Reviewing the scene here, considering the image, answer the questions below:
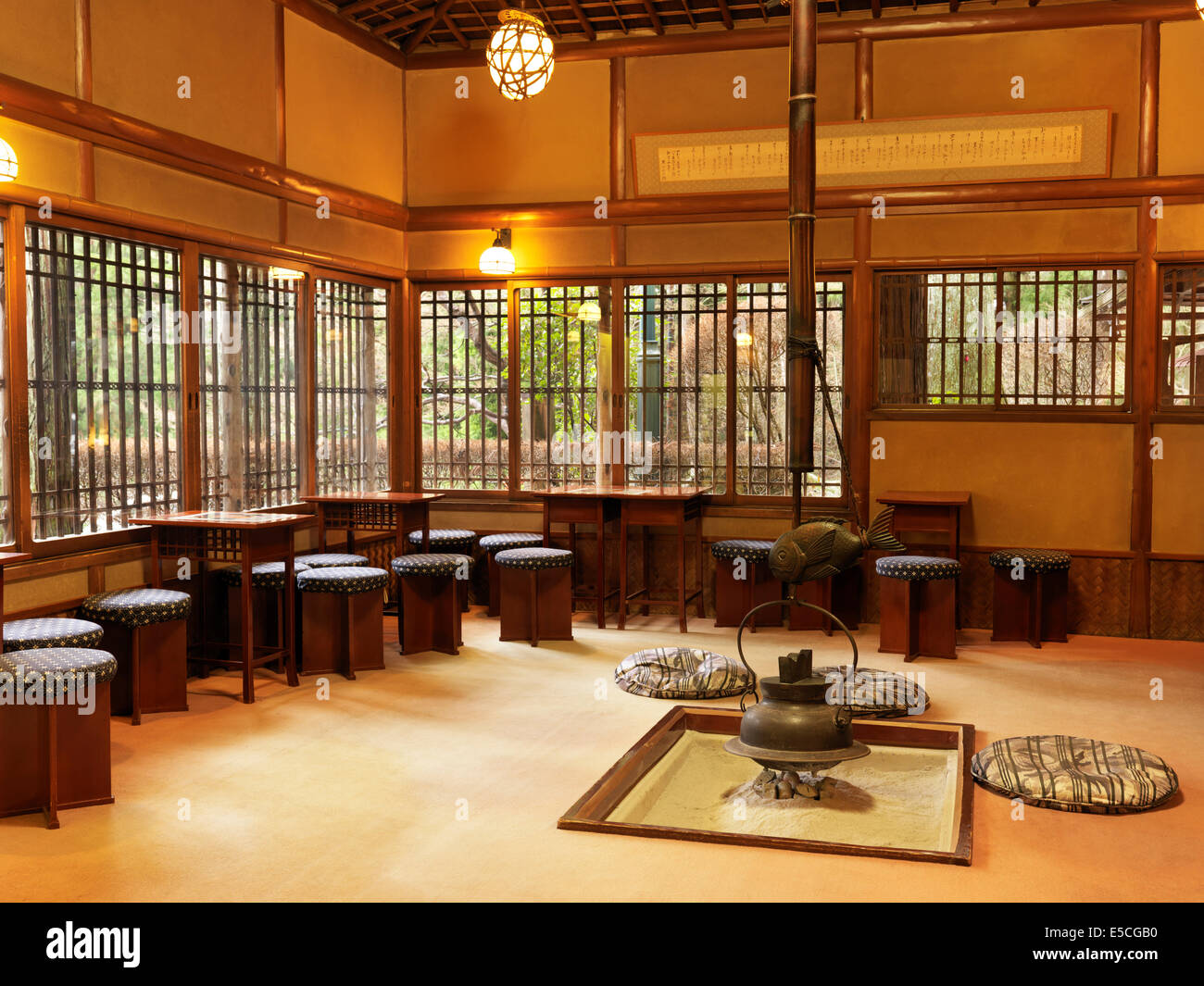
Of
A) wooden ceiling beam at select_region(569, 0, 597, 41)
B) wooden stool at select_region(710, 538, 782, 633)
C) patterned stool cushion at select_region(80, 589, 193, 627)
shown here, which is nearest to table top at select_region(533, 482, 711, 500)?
wooden stool at select_region(710, 538, 782, 633)

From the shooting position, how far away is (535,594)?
260 inches

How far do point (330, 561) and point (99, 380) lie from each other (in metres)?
1.50

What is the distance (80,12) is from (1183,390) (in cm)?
624

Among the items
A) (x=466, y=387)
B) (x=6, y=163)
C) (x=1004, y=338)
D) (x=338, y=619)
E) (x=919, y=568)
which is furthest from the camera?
(x=466, y=387)

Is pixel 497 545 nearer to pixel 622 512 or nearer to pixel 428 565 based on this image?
pixel 622 512

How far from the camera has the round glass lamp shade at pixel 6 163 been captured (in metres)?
4.51

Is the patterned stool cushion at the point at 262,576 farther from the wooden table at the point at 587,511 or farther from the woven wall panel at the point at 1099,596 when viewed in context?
the woven wall panel at the point at 1099,596

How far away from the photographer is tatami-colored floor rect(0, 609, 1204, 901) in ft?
10.2

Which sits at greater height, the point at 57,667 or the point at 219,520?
the point at 219,520

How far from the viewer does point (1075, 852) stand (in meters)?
3.37

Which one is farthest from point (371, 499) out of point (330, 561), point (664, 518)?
point (664, 518)

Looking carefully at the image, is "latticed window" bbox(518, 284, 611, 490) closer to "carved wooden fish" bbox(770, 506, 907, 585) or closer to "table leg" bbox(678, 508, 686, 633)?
"table leg" bbox(678, 508, 686, 633)

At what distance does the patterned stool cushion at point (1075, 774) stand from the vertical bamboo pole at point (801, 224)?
4.47 ft

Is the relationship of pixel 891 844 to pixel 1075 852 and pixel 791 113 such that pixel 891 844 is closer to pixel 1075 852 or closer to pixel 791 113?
pixel 1075 852
